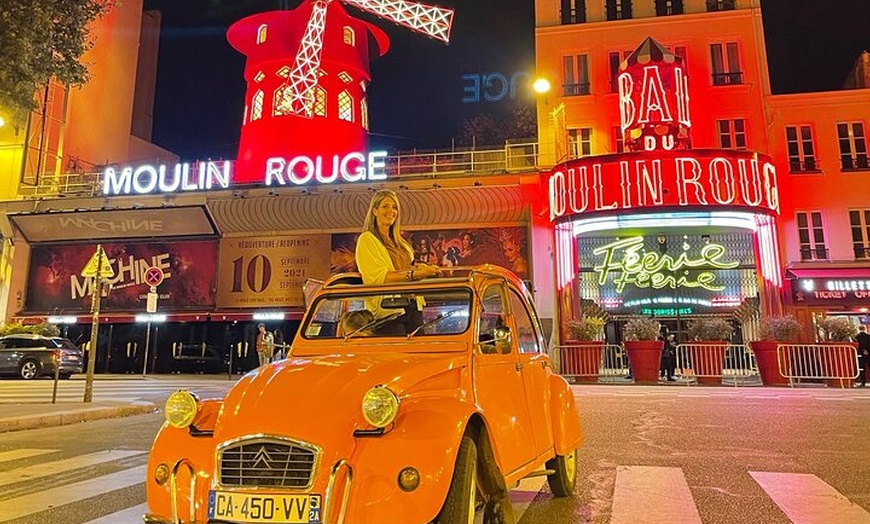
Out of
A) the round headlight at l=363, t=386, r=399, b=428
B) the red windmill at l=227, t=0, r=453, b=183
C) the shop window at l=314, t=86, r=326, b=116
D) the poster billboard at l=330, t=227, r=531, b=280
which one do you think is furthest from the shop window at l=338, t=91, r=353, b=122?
the round headlight at l=363, t=386, r=399, b=428

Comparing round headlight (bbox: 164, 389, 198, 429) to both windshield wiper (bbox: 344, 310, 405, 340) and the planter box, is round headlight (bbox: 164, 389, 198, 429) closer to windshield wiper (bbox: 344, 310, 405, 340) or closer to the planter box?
windshield wiper (bbox: 344, 310, 405, 340)

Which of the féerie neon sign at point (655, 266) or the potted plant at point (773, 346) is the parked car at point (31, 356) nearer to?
the féerie neon sign at point (655, 266)

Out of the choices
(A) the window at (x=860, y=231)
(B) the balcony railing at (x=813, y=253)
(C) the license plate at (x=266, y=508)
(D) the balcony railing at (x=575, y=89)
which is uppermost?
(D) the balcony railing at (x=575, y=89)

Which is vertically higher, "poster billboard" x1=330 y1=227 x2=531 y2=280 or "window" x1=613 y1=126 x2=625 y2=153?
"window" x1=613 y1=126 x2=625 y2=153

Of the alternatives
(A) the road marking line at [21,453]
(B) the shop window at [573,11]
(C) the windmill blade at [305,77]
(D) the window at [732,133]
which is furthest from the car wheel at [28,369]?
(D) the window at [732,133]

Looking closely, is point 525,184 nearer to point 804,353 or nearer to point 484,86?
point 804,353

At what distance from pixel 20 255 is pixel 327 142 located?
13.6 metres

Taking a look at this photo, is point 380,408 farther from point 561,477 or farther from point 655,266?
point 655,266

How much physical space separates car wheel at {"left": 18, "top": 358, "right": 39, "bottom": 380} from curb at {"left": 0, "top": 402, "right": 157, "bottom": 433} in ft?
37.7

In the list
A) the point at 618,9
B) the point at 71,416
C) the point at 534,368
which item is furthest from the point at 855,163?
the point at 71,416

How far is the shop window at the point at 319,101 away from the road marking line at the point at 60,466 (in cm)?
2280

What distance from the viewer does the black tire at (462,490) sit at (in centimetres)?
297

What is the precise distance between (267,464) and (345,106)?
27.7m

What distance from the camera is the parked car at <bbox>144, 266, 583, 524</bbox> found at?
2.85 meters
